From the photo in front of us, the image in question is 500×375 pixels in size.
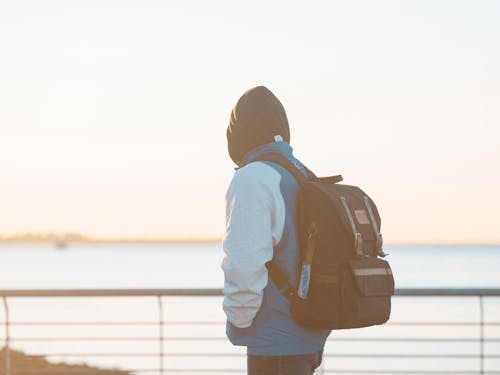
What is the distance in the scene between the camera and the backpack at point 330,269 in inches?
114

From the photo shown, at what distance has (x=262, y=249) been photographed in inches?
113

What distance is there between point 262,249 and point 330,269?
0.78 feet

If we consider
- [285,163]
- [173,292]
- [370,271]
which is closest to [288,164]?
[285,163]

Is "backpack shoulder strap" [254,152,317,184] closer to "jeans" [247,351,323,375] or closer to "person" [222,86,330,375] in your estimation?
"person" [222,86,330,375]

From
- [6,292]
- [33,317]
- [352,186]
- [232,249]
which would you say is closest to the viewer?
[232,249]

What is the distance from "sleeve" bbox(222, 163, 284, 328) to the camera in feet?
9.36

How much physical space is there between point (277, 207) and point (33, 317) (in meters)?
33.8

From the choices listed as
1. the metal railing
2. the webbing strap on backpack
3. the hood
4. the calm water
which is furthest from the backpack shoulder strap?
the calm water

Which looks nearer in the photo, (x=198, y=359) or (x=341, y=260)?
(x=341, y=260)

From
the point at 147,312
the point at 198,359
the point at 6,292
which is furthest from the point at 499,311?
the point at 6,292

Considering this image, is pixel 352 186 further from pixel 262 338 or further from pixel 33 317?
pixel 33 317

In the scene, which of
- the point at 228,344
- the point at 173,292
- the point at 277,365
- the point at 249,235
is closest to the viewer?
the point at 249,235

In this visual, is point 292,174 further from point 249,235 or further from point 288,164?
point 249,235

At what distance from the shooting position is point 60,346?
25219 millimetres
